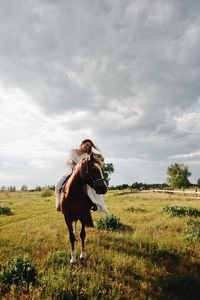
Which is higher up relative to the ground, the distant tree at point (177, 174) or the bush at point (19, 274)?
the distant tree at point (177, 174)

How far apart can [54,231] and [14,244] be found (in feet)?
6.52

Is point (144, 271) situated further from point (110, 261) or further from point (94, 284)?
point (94, 284)

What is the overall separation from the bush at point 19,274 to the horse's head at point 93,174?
7.70ft

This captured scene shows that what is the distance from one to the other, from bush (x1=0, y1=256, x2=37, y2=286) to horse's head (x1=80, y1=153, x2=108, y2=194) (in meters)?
2.35

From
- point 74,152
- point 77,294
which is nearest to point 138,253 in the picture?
point 77,294

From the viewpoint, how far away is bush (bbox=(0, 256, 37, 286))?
17.5 feet

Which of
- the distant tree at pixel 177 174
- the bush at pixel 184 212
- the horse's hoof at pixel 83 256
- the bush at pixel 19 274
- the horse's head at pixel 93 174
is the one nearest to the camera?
the bush at pixel 19 274

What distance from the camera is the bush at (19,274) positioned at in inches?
210

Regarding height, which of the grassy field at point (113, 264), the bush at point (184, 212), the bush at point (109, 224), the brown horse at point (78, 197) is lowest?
the grassy field at point (113, 264)

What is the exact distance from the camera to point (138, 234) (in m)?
9.19

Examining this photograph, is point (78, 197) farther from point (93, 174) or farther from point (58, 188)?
point (58, 188)

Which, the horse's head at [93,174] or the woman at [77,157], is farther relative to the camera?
the woman at [77,157]

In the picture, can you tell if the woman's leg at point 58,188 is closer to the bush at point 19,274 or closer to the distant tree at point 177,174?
the bush at point 19,274

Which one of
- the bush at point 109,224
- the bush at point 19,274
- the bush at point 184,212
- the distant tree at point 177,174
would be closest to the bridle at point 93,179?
the bush at point 19,274
